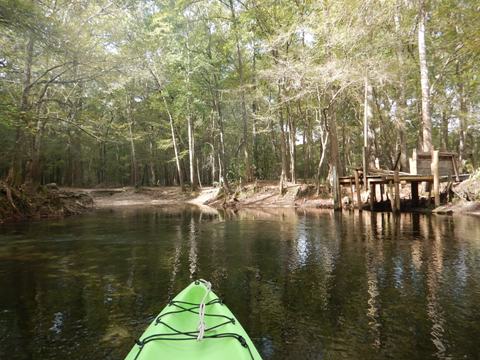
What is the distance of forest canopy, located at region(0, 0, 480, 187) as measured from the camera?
16469mm

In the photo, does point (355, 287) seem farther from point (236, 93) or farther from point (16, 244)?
point (236, 93)

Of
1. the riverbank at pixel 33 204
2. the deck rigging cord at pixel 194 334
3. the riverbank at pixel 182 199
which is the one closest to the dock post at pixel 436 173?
the riverbank at pixel 182 199

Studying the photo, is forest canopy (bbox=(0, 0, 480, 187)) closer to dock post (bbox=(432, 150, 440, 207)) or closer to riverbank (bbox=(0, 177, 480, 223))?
riverbank (bbox=(0, 177, 480, 223))

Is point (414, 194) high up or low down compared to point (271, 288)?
up

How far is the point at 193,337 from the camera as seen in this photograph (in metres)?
3.70

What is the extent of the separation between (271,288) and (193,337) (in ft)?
11.5

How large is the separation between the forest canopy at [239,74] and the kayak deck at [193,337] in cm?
1023

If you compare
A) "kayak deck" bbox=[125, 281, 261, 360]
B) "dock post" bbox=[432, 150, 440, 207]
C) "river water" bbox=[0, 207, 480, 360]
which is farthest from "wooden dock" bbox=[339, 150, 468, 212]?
"kayak deck" bbox=[125, 281, 261, 360]

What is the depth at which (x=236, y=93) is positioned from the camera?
2934 cm

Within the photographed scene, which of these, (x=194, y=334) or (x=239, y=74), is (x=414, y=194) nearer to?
(x=239, y=74)

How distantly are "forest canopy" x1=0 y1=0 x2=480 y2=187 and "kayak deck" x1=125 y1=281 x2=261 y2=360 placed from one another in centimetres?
1023

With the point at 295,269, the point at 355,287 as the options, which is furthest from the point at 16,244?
the point at 355,287

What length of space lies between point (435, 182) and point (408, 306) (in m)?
14.3

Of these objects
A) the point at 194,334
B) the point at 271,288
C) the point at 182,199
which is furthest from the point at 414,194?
the point at 182,199
